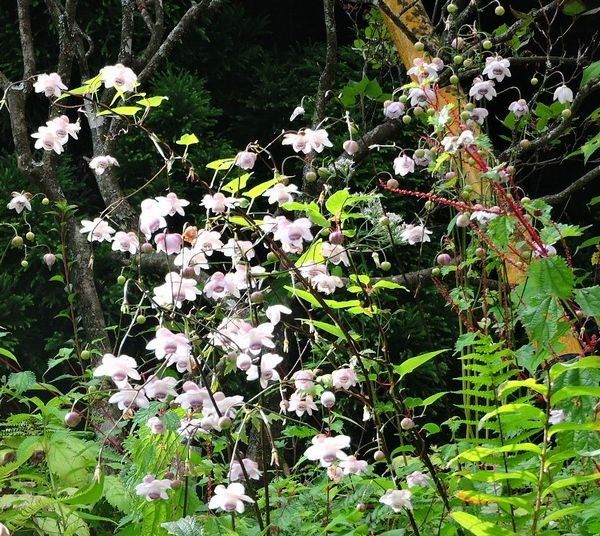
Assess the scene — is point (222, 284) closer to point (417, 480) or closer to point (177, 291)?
point (177, 291)

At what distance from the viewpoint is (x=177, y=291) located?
139 cm

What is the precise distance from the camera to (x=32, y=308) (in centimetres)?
378

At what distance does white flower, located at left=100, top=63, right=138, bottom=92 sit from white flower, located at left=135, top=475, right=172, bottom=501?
68 cm

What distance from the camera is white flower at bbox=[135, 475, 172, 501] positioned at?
4.42 feet

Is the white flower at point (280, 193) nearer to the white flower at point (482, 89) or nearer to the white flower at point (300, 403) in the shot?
the white flower at point (300, 403)

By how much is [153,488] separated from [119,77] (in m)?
0.72

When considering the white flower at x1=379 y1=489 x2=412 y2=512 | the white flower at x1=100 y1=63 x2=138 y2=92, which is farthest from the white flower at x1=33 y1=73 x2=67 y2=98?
the white flower at x1=379 y1=489 x2=412 y2=512

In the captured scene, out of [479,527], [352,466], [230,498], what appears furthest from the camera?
[352,466]

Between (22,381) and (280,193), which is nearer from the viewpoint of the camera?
(280,193)

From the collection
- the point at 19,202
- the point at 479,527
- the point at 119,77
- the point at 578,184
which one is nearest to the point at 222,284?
the point at 119,77

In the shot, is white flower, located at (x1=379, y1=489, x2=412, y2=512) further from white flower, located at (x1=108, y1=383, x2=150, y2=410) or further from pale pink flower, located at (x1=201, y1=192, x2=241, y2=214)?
pale pink flower, located at (x1=201, y1=192, x2=241, y2=214)

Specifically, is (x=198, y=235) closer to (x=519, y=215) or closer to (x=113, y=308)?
(x=519, y=215)

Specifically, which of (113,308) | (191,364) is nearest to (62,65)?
(113,308)

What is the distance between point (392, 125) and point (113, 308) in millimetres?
1408
